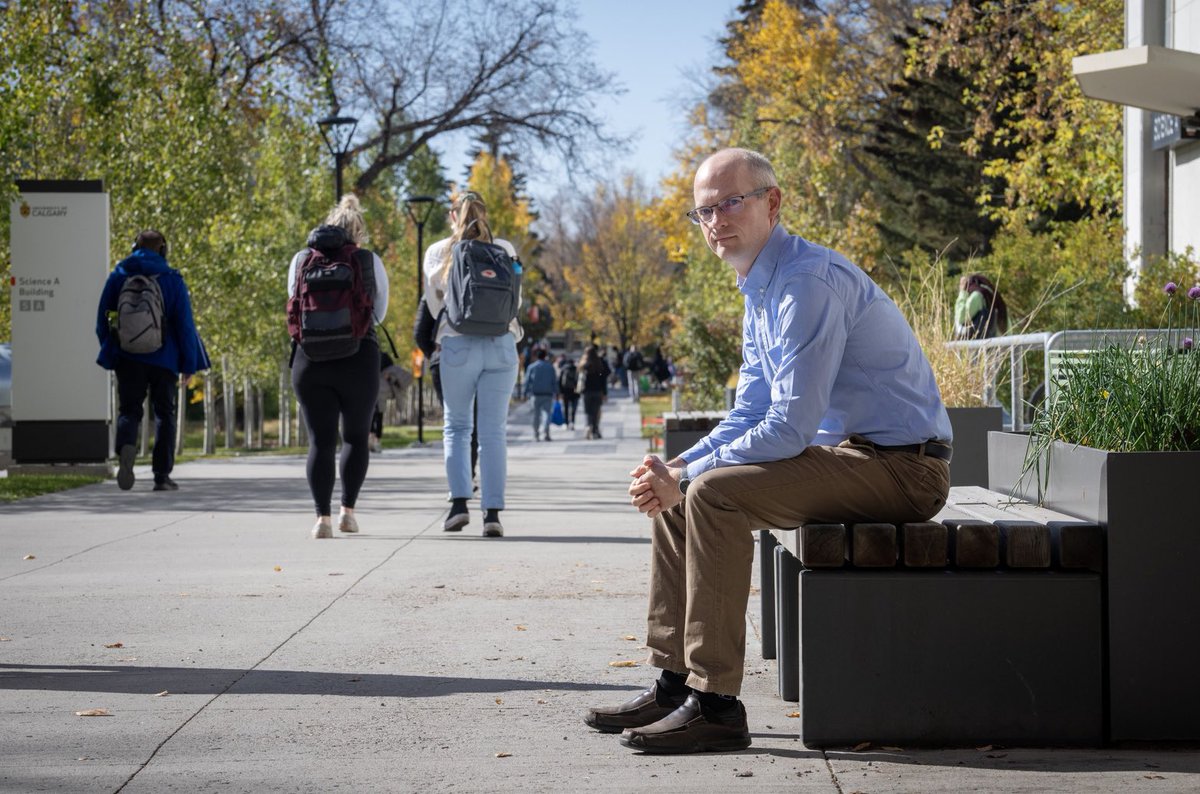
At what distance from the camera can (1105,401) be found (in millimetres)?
4414

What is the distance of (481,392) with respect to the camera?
919cm

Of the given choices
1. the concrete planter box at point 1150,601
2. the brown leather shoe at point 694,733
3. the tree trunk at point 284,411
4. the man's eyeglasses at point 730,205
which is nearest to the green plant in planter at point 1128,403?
the concrete planter box at point 1150,601

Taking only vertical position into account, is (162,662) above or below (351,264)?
below

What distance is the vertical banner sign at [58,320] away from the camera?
14.7 metres

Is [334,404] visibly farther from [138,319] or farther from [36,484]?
[36,484]

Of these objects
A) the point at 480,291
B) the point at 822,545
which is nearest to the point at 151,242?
the point at 480,291

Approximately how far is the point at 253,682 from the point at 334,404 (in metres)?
4.37

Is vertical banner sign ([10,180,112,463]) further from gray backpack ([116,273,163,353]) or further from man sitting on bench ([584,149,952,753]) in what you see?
man sitting on bench ([584,149,952,753])

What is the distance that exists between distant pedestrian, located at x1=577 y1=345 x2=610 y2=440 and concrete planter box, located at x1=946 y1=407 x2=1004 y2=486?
835 inches

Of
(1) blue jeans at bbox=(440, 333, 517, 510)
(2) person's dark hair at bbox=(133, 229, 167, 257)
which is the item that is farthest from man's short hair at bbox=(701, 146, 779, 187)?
(2) person's dark hair at bbox=(133, 229, 167, 257)

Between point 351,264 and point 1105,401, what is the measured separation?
5572 mm

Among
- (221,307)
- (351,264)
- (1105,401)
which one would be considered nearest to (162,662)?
(1105,401)

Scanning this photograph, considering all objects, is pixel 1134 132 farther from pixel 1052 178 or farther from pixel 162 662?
pixel 162 662

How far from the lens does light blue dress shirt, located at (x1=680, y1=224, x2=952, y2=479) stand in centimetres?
405
